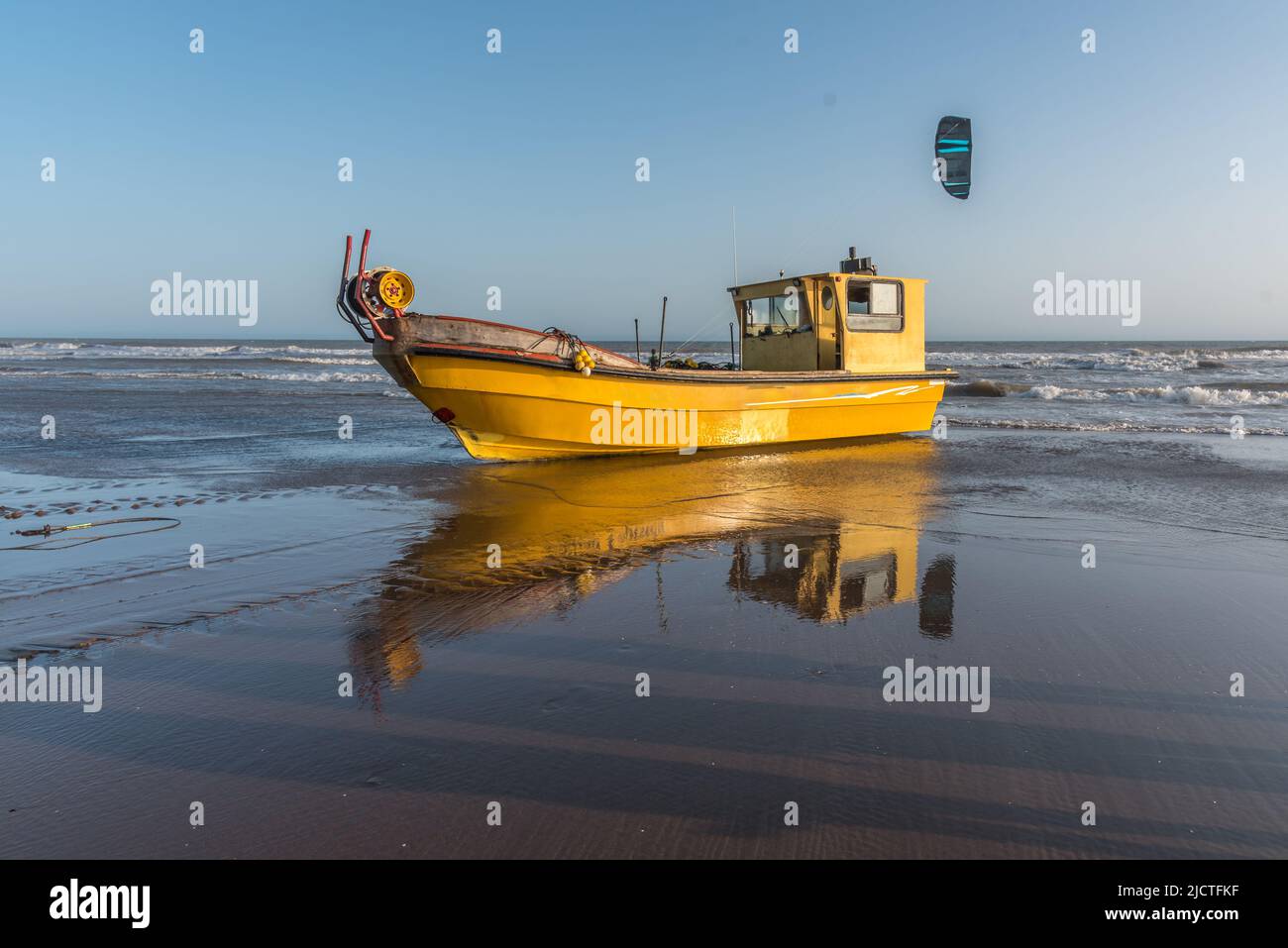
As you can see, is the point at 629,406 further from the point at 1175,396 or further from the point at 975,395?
the point at 1175,396

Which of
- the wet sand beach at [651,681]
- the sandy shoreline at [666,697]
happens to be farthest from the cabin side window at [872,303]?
the sandy shoreline at [666,697]

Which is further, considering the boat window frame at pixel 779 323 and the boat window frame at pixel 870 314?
the boat window frame at pixel 779 323

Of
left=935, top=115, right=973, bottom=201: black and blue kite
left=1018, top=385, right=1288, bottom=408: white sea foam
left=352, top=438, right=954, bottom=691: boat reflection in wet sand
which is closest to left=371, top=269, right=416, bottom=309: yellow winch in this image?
left=352, top=438, right=954, bottom=691: boat reflection in wet sand

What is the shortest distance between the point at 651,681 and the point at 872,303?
10.8m

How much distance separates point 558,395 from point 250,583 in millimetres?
5538

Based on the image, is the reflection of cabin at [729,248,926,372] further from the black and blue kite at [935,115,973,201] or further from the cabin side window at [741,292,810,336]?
the black and blue kite at [935,115,973,201]

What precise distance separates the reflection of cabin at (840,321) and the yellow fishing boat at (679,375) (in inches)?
0.8

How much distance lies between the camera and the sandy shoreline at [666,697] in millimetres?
2676

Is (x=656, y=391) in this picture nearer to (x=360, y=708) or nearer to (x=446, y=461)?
(x=446, y=461)

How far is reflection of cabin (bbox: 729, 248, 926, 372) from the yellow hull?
409 mm

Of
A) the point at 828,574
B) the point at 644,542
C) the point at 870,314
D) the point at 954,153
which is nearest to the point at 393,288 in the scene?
the point at 644,542

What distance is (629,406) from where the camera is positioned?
11.0 m

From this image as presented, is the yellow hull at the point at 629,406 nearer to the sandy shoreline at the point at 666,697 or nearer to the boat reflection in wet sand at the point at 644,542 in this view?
the boat reflection in wet sand at the point at 644,542

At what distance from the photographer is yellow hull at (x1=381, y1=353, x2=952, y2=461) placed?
990 centimetres
